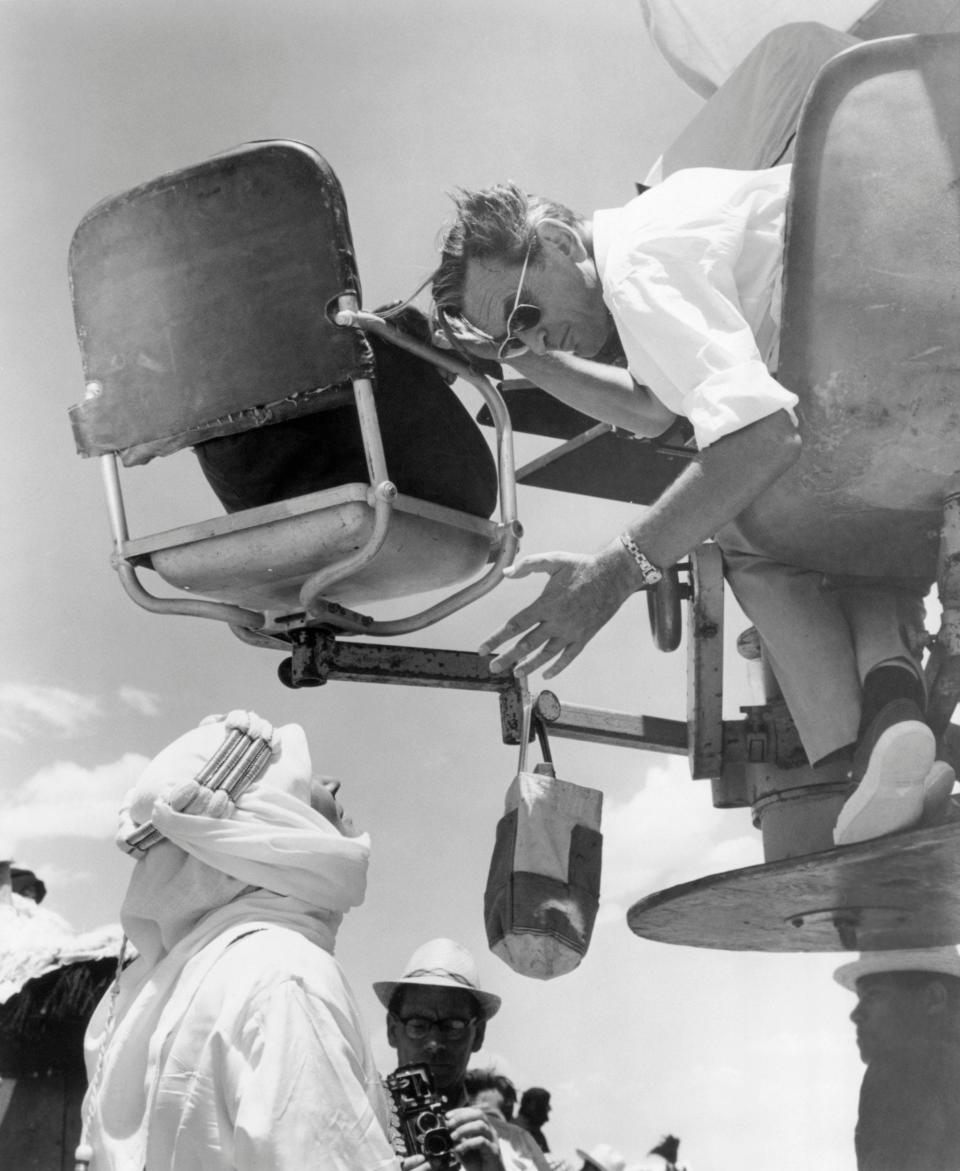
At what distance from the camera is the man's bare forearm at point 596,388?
3.38 metres

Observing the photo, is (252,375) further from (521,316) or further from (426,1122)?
(426,1122)

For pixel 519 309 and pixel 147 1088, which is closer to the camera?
pixel 147 1088

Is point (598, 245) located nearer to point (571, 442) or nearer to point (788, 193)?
point (788, 193)

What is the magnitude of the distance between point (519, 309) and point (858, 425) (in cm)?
87

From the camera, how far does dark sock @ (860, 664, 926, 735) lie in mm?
3221

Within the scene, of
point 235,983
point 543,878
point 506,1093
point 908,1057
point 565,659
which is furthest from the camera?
point 506,1093

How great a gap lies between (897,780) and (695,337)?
102 cm

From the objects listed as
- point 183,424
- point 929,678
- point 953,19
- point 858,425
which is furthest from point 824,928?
point 953,19

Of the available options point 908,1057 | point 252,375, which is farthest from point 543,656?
point 908,1057

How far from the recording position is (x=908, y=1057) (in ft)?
11.8

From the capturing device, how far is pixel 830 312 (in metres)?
2.77

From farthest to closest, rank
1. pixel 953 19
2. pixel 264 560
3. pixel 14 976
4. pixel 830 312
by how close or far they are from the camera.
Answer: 1. pixel 14 976
2. pixel 953 19
3. pixel 264 560
4. pixel 830 312

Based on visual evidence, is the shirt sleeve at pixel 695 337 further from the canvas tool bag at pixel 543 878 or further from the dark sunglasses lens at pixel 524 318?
the canvas tool bag at pixel 543 878

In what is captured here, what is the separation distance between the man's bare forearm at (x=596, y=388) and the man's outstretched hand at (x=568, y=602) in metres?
0.72
